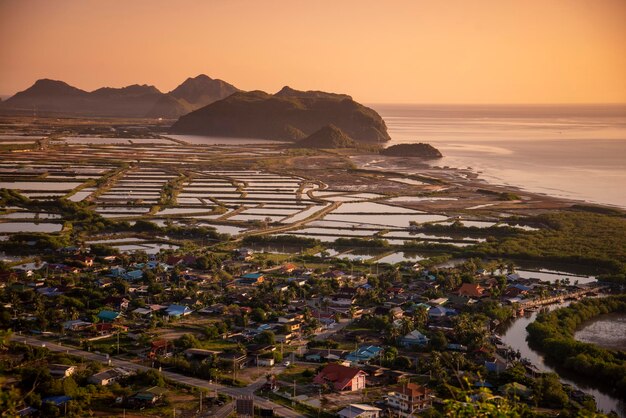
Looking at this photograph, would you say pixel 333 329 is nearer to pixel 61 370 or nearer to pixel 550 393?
pixel 550 393

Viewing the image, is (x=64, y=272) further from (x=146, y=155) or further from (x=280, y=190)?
(x=146, y=155)

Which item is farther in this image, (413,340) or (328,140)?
(328,140)

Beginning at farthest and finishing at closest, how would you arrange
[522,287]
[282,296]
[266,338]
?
[522,287] < [282,296] < [266,338]

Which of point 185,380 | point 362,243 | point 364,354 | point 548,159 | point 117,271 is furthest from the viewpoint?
point 548,159

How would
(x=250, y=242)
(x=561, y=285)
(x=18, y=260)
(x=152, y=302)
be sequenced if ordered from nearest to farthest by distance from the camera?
1. (x=152, y=302)
2. (x=561, y=285)
3. (x=18, y=260)
4. (x=250, y=242)

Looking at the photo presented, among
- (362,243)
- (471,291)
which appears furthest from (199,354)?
(362,243)

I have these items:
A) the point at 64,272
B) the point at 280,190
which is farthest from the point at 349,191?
the point at 64,272

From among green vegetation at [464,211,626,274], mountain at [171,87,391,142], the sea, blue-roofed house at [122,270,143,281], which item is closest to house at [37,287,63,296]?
blue-roofed house at [122,270,143,281]
